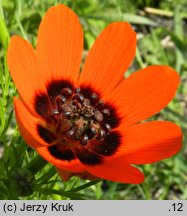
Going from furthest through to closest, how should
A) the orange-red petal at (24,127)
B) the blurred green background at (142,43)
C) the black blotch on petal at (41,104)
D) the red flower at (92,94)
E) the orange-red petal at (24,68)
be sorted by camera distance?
1. the blurred green background at (142,43)
2. the black blotch on petal at (41,104)
3. the red flower at (92,94)
4. the orange-red petal at (24,68)
5. the orange-red petal at (24,127)

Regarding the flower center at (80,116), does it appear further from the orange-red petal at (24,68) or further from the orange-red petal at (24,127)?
the orange-red petal at (24,127)

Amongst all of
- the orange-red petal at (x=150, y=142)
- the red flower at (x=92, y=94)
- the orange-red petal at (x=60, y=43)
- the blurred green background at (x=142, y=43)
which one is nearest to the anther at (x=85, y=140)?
the red flower at (x=92, y=94)

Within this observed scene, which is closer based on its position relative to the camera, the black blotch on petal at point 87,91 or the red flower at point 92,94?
the red flower at point 92,94

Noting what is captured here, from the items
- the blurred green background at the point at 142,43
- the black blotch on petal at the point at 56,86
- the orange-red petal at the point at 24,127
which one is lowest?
the blurred green background at the point at 142,43

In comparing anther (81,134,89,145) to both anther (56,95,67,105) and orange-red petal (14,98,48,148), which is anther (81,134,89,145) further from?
orange-red petal (14,98,48,148)

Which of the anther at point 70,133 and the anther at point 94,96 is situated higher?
the anther at point 94,96

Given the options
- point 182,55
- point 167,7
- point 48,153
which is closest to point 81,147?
point 48,153
